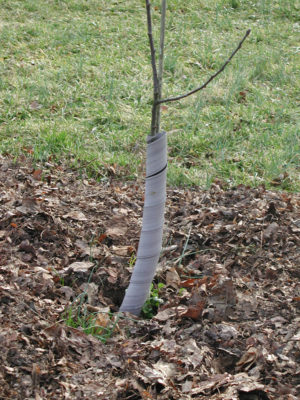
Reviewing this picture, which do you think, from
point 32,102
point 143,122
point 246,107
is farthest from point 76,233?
point 246,107

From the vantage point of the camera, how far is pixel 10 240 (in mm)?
3266

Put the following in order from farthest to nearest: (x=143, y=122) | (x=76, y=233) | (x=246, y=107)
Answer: (x=246, y=107)
(x=143, y=122)
(x=76, y=233)

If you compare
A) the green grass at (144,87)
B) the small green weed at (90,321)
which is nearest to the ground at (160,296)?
the small green weed at (90,321)

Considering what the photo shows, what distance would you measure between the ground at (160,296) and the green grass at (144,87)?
0.92 m

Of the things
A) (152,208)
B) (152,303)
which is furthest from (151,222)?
(152,303)

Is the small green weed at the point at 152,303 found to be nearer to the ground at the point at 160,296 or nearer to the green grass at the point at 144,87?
the ground at the point at 160,296

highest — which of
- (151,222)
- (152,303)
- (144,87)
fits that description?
(151,222)

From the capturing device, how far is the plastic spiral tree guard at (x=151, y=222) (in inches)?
99.2

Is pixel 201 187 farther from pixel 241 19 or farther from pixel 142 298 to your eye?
pixel 241 19

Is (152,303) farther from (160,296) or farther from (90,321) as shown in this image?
(90,321)

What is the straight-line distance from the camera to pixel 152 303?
2.87m

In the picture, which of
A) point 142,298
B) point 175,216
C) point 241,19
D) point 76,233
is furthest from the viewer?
point 241,19

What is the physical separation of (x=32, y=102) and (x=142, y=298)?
4.02 meters

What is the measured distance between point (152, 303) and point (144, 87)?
4.28m
